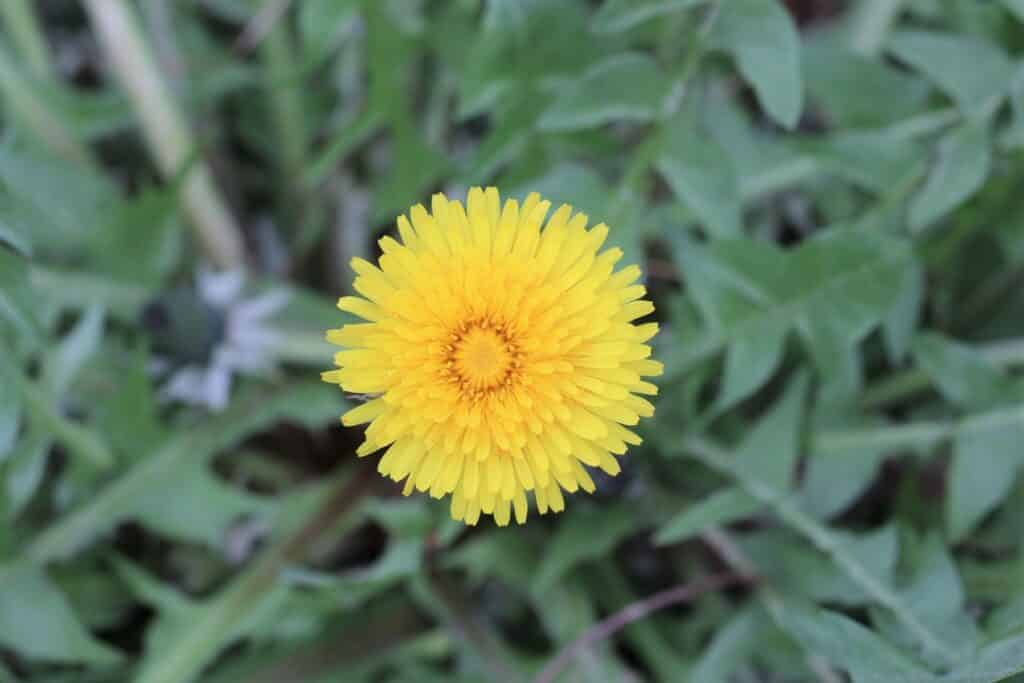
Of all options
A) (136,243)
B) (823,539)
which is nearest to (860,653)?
(823,539)

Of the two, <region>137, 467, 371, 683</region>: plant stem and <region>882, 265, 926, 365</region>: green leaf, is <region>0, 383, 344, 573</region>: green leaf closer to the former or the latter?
<region>137, 467, 371, 683</region>: plant stem

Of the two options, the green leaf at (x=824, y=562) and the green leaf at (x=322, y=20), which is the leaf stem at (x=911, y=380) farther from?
Result: the green leaf at (x=322, y=20)

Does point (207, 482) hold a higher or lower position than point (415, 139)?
lower

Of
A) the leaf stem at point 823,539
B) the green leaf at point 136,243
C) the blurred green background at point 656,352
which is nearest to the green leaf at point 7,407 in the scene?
the blurred green background at point 656,352

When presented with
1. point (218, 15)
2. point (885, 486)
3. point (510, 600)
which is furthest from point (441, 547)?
point (218, 15)

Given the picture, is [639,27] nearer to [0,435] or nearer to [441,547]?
[441,547]

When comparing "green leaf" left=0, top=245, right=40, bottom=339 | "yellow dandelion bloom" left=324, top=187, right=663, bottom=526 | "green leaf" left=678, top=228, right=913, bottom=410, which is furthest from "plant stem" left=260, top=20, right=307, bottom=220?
"yellow dandelion bloom" left=324, top=187, right=663, bottom=526

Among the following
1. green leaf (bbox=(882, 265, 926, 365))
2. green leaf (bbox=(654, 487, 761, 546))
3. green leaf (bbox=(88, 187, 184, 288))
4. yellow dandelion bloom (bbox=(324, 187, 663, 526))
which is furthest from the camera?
green leaf (bbox=(88, 187, 184, 288))

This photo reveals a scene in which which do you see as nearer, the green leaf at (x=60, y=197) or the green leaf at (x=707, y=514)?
the green leaf at (x=707, y=514)
